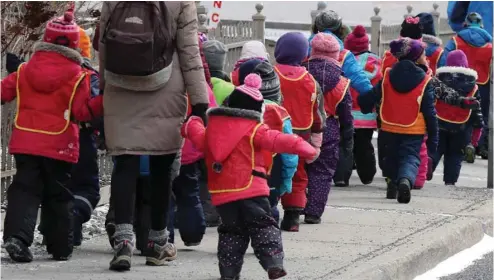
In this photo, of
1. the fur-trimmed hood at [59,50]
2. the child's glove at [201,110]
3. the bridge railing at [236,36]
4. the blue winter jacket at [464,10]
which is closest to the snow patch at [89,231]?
the bridge railing at [236,36]

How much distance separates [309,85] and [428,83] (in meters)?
2.25

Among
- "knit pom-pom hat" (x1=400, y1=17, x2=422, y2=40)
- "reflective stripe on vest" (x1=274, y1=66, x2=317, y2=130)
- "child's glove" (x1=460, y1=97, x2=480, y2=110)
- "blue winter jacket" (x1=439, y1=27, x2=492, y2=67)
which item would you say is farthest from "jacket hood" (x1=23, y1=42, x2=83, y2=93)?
"blue winter jacket" (x1=439, y1=27, x2=492, y2=67)

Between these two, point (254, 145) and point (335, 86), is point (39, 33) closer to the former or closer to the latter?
point (335, 86)

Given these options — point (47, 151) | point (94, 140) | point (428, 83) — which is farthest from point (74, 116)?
point (428, 83)

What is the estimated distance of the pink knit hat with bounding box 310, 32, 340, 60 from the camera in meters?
11.8

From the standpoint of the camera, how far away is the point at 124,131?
894 cm

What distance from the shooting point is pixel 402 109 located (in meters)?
13.0

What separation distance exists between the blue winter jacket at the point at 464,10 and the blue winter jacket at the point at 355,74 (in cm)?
657

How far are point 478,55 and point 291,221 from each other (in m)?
7.26

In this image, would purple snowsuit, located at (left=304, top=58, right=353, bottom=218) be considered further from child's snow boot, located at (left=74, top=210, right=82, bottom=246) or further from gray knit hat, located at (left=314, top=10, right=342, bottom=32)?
child's snow boot, located at (left=74, top=210, right=82, bottom=246)

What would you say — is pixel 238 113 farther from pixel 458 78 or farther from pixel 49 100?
pixel 458 78

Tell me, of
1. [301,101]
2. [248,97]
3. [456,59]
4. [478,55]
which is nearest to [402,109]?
[301,101]

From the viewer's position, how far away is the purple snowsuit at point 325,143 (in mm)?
11648

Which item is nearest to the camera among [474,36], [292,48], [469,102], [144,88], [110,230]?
[144,88]
